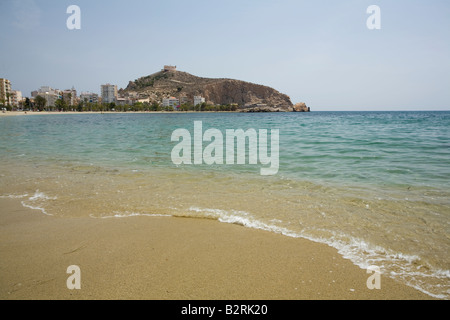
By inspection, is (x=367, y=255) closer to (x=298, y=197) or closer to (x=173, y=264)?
(x=298, y=197)

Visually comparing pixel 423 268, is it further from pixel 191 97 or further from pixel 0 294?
pixel 191 97

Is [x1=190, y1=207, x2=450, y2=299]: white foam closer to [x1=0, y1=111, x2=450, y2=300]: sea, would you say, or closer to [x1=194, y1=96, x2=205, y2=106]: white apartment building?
[x1=0, y1=111, x2=450, y2=300]: sea

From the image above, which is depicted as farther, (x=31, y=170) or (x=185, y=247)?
(x=31, y=170)

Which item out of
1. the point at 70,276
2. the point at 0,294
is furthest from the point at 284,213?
the point at 0,294

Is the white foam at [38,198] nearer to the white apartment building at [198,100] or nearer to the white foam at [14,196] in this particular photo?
the white foam at [14,196]

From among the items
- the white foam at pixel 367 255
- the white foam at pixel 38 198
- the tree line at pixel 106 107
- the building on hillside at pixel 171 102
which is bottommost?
the white foam at pixel 367 255

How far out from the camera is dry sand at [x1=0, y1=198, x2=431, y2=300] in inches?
99.3

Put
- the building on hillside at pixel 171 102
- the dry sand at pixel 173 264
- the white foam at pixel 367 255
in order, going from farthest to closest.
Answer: the building on hillside at pixel 171 102, the white foam at pixel 367 255, the dry sand at pixel 173 264

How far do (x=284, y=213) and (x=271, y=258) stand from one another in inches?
62.6


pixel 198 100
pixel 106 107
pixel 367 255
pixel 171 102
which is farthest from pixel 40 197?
pixel 198 100

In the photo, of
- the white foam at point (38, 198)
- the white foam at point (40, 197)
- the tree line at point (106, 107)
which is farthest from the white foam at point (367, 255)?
the tree line at point (106, 107)

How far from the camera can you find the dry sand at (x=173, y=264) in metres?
2.52

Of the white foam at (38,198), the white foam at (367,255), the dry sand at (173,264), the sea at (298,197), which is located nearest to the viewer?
the dry sand at (173,264)
